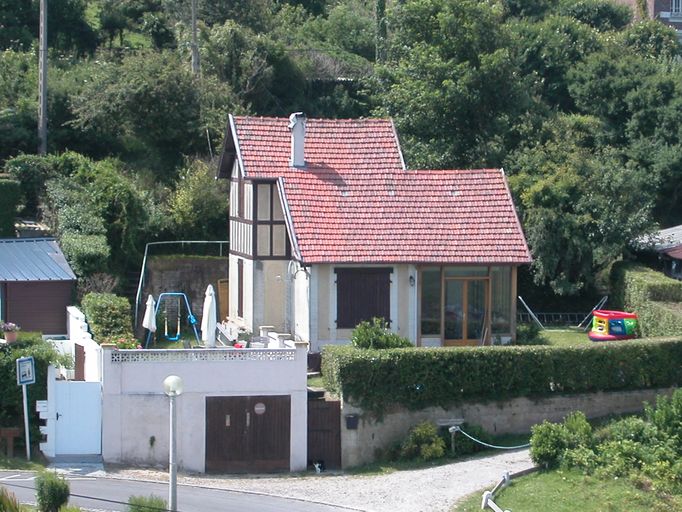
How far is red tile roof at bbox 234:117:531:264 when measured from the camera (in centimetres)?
3294

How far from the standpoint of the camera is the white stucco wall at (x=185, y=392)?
2659cm

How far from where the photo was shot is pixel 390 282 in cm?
3297

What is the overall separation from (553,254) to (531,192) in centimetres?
197

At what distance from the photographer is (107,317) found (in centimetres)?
3005

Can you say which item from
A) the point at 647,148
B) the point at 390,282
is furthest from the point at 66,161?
the point at 647,148

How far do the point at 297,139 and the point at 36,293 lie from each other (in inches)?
312

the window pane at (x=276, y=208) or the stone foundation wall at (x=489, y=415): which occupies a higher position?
the window pane at (x=276, y=208)

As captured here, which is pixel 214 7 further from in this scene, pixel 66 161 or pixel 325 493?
pixel 325 493

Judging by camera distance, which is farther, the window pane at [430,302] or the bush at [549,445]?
the window pane at [430,302]

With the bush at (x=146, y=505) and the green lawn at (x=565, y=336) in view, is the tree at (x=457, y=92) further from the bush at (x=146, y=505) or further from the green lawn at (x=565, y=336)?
the bush at (x=146, y=505)

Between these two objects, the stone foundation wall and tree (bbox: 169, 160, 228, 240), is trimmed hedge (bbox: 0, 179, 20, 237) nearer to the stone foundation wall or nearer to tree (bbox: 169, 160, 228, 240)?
tree (bbox: 169, 160, 228, 240)

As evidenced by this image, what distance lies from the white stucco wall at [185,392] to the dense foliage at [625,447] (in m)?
5.15

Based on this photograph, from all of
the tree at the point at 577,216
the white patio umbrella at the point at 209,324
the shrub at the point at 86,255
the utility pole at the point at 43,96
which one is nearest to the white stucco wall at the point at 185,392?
the white patio umbrella at the point at 209,324

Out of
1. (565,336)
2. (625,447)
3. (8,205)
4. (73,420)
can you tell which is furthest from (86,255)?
(625,447)
